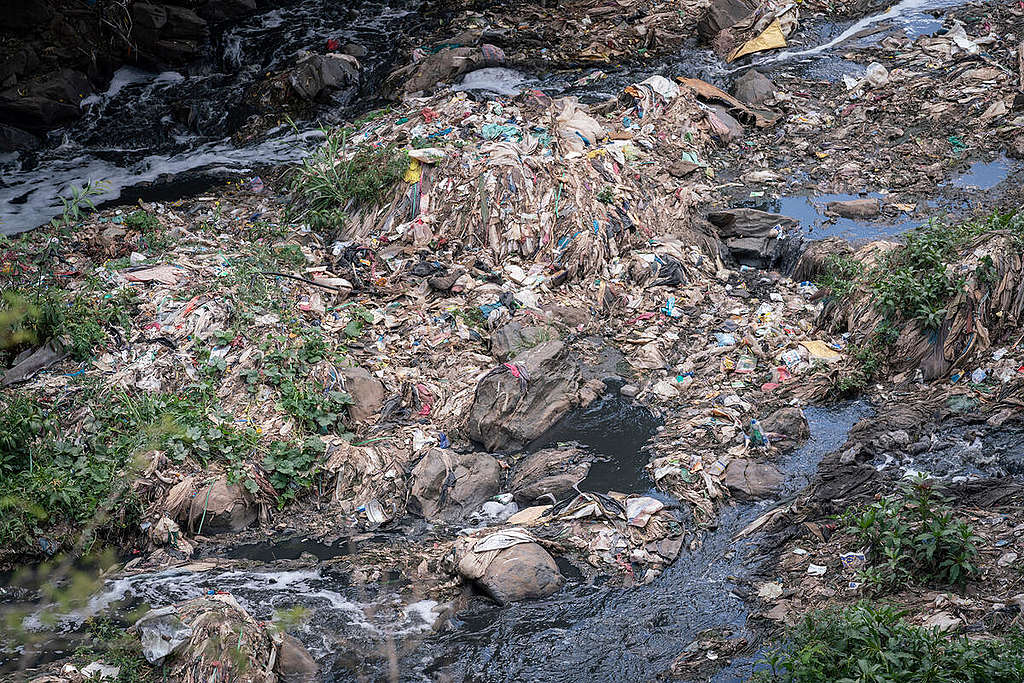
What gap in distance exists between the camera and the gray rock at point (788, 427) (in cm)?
503

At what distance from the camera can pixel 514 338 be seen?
5918 millimetres

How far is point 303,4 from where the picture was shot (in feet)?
38.1

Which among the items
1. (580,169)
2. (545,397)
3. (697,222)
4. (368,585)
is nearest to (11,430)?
(368,585)

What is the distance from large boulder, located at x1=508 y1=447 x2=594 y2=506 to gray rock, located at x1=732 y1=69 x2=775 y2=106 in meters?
5.47

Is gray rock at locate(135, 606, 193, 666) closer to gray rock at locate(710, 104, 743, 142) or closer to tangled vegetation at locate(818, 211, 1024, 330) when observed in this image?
tangled vegetation at locate(818, 211, 1024, 330)

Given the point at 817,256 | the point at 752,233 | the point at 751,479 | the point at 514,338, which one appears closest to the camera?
the point at 751,479

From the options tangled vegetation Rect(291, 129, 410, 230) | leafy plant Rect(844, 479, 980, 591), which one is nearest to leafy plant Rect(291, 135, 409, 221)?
tangled vegetation Rect(291, 129, 410, 230)

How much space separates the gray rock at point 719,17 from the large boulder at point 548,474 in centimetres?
694

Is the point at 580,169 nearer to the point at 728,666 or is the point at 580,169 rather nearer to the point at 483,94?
the point at 483,94

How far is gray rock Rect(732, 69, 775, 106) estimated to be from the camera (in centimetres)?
890

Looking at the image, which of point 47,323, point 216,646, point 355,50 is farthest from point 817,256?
point 355,50

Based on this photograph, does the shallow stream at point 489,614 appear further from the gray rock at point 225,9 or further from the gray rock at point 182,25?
the gray rock at point 225,9

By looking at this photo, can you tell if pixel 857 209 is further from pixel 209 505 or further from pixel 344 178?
pixel 209 505

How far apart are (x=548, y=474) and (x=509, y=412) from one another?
1.77 feet
